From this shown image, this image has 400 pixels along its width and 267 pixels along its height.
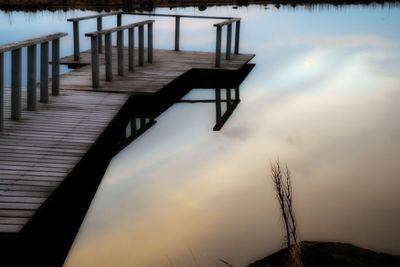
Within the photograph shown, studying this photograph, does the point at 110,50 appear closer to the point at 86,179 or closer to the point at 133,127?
the point at 133,127

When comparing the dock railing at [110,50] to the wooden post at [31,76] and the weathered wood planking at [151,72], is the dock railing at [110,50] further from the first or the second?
the wooden post at [31,76]

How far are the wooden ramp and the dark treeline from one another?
61.7ft

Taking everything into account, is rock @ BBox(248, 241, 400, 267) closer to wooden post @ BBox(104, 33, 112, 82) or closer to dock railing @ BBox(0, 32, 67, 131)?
dock railing @ BBox(0, 32, 67, 131)

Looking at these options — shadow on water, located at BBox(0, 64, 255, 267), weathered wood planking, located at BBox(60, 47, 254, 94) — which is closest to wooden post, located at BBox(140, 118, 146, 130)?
shadow on water, located at BBox(0, 64, 255, 267)

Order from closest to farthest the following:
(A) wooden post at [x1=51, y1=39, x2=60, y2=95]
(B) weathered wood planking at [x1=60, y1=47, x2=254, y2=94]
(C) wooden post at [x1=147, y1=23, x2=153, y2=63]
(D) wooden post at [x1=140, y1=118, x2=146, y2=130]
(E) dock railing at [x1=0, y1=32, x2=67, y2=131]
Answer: (E) dock railing at [x1=0, y1=32, x2=67, y2=131]
(A) wooden post at [x1=51, y1=39, x2=60, y2=95]
(D) wooden post at [x1=140, y1=118, x2=146, y2=130]
(B) weathered wood planking at [x1=60, y1=47, x2=254, y2=94]
(C) wooden post at [x1=147, y1=23, x2=153, y2=63]

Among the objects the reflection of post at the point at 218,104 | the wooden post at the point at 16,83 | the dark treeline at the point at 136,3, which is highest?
the dark treeline at the point at 136,3

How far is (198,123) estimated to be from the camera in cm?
1053

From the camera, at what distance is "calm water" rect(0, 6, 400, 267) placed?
5609 millimetres

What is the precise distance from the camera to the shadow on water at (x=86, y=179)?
16.4ft

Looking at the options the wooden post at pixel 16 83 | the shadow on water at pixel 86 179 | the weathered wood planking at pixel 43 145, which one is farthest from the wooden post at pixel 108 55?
the wooden post at pixel 16 83

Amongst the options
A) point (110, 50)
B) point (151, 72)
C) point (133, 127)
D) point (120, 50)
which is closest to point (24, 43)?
point (133, 127)

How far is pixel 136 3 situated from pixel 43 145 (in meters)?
26.2

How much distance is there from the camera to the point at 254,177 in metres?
7.74

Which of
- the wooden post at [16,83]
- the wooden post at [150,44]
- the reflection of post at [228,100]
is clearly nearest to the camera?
the wooden post at [16,83]
